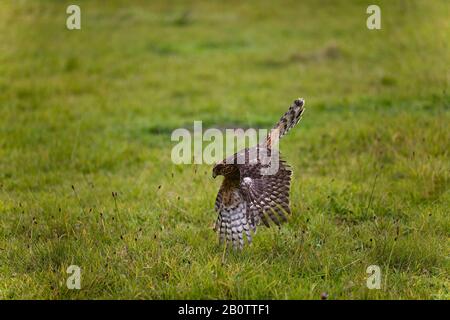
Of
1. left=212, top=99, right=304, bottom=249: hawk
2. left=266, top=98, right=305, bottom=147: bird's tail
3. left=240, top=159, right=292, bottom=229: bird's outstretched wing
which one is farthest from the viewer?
left=266, top=98, right=305, bottom=147: bird's tail

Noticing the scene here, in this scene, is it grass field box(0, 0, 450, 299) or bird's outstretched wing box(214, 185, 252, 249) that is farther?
bird's outstretched wing box(214, 185, 252, 249)

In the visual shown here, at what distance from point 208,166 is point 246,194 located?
2743mm

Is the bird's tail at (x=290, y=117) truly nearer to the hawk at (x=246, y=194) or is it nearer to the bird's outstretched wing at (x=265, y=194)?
the hawk at (x=246, y=194)

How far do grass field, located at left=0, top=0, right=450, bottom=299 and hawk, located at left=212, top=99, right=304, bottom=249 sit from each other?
0.21 meters

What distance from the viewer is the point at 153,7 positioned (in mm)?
23719

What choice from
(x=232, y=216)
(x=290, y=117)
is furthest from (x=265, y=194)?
(x=290, y=117)

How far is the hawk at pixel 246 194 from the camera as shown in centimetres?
591

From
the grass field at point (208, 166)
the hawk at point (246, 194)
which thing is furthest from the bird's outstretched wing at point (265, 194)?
the grass field at point (208, 166)

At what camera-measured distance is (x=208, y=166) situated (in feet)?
28.6

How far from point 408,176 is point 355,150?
4.12 feet

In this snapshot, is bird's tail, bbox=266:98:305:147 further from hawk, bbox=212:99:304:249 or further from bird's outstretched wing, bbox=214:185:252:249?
bird's outstretched wing, bbox=214:185:252:249

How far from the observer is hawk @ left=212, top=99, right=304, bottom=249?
19.4 ft

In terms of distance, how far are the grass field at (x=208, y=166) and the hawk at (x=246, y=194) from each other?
0.21m

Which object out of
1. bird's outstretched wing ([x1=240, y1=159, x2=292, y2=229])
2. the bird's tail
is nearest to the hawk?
bird's outstretched wing ([x1=240, y1=159, x2=292, y2=229])
